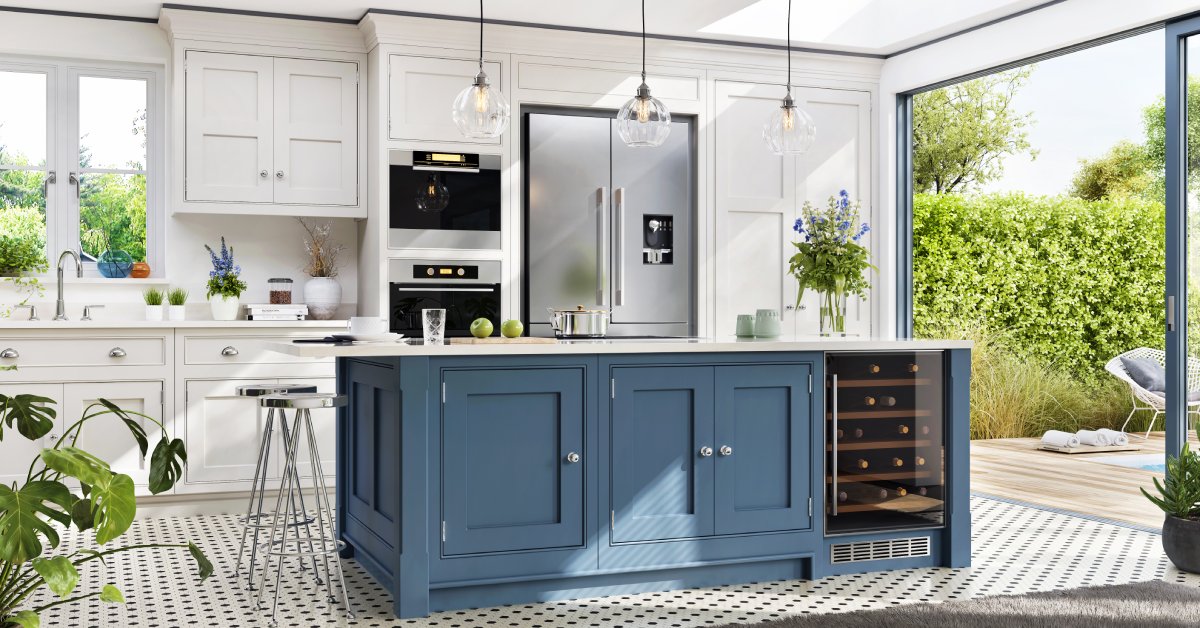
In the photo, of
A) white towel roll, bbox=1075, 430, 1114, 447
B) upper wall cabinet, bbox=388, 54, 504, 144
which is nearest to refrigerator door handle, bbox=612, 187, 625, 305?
upper wall cabinet, bbox=388, 54, 504, 144

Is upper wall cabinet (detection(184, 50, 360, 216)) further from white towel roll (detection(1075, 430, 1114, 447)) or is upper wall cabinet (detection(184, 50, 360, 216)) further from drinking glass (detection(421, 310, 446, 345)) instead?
white towel roll (detection(1075, 430, 1114, 447))

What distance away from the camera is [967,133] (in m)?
10.4

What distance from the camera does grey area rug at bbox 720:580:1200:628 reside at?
305 centimetres

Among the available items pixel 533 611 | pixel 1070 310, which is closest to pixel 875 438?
pixel 533 611

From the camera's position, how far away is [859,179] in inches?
241

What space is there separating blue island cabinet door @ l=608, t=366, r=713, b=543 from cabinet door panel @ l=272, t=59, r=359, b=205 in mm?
2432

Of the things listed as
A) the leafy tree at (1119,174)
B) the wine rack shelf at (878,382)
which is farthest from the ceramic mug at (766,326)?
the leafy tree at (1119,174)

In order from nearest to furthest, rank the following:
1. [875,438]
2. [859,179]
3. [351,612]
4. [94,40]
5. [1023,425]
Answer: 1. [351,612]
2. [875,438]
3. [94,40]
4. [859,179]
5. [1023,425]

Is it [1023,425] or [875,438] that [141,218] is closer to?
[875,438]

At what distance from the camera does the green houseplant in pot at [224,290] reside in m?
5.34

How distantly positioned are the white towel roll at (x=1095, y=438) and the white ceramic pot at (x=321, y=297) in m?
5.46

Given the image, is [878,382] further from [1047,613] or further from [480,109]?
[480,109]

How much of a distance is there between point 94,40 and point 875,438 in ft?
13.6

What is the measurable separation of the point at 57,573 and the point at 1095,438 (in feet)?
Result: 24.4
